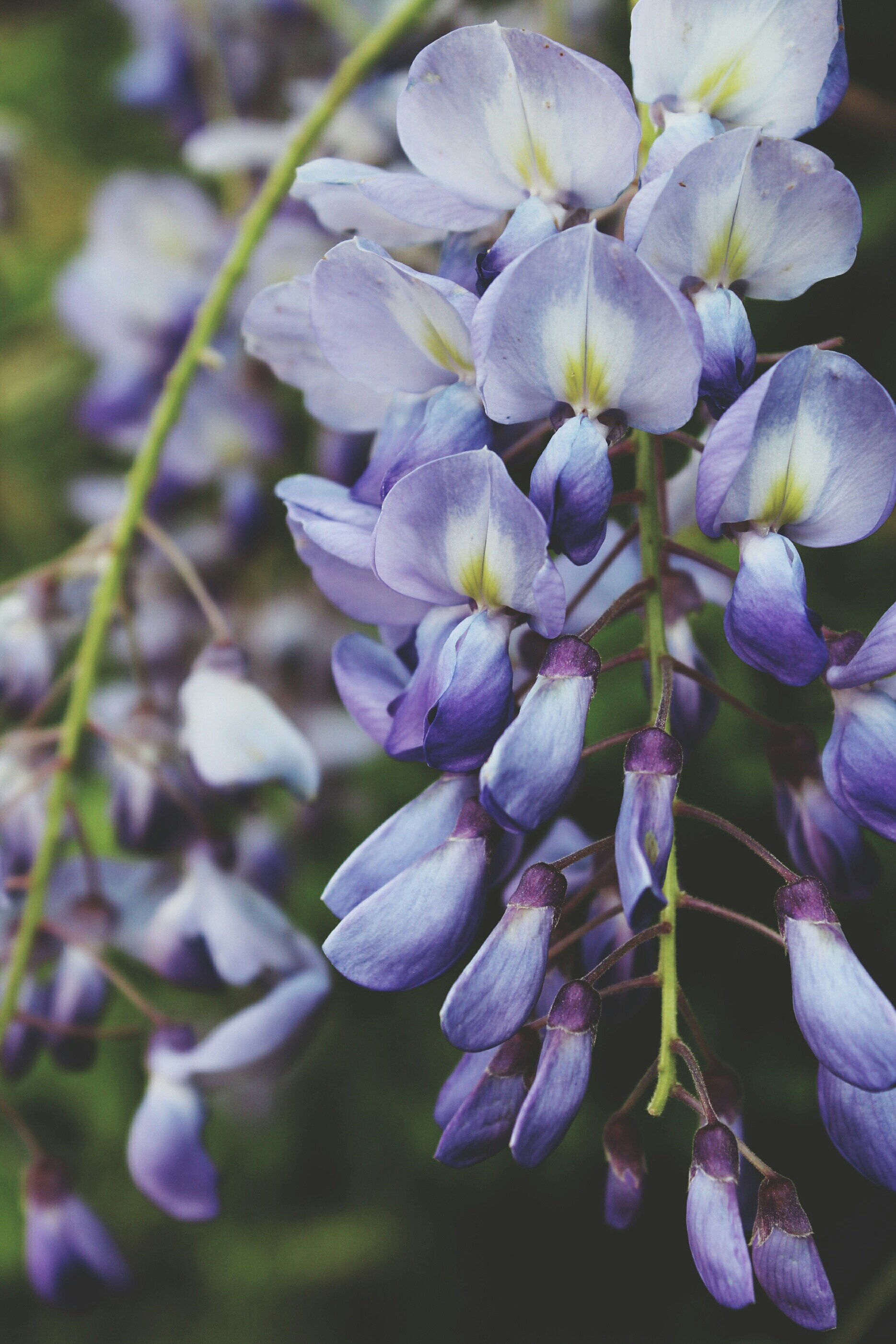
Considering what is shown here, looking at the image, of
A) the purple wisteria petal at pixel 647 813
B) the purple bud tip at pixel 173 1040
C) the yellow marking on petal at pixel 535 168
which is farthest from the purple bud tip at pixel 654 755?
the purple bud tip at pixel 173 1040

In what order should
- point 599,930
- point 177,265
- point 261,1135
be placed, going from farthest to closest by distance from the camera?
point 177,265 < point 261,1135 < point 599,930

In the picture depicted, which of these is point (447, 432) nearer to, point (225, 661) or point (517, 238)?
point (517, 238)

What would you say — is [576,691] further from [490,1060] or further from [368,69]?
[368,69]

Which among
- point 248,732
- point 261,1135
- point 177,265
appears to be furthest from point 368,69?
point 261,1135

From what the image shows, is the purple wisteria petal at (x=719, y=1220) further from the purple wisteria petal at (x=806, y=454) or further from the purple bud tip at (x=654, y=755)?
the purple wisteria petal at (x=806, y=454)

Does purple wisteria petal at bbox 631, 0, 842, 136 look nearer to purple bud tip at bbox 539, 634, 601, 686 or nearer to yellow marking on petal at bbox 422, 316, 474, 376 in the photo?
yellow marking on petal at bbox 422, 316, 474, 376

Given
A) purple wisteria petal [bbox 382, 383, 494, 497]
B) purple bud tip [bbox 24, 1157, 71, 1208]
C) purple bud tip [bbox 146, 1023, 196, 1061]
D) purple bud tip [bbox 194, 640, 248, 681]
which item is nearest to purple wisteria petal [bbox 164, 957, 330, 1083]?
purple bud tip [bbox 146, 1023, 196, 1061]
